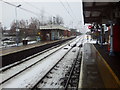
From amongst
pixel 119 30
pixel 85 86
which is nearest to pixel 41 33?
pixel 119 30

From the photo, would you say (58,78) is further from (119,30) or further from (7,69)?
(119,30)

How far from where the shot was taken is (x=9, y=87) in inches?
360

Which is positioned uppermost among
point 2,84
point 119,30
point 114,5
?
point 114,5

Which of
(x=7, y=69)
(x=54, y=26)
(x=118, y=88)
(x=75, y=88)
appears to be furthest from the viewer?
(x=54, y=26)

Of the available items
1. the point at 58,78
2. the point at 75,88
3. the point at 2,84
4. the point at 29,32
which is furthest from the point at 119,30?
the point at 29,32

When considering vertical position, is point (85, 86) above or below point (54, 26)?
below

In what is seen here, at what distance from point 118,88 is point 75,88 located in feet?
6.94

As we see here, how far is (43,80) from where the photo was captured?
408 inches

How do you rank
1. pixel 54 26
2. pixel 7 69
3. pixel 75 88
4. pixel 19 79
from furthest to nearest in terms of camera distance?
pixel 54 26
pixel 7 69
pixel 19 79
pixel 75 88

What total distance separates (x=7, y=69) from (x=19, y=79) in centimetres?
346

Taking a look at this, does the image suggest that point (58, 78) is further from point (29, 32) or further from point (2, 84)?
point (29, 32)

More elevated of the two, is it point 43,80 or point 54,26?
point 54,26

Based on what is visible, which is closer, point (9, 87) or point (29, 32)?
point (9, 87)

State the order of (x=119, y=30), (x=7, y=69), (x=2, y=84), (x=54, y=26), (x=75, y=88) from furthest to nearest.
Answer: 1. (x=54, y=26)
2. (x=119, y=30)
3. (x=7, y=69)
4. (x=2, y=84)
5. (x=75, y=88)
